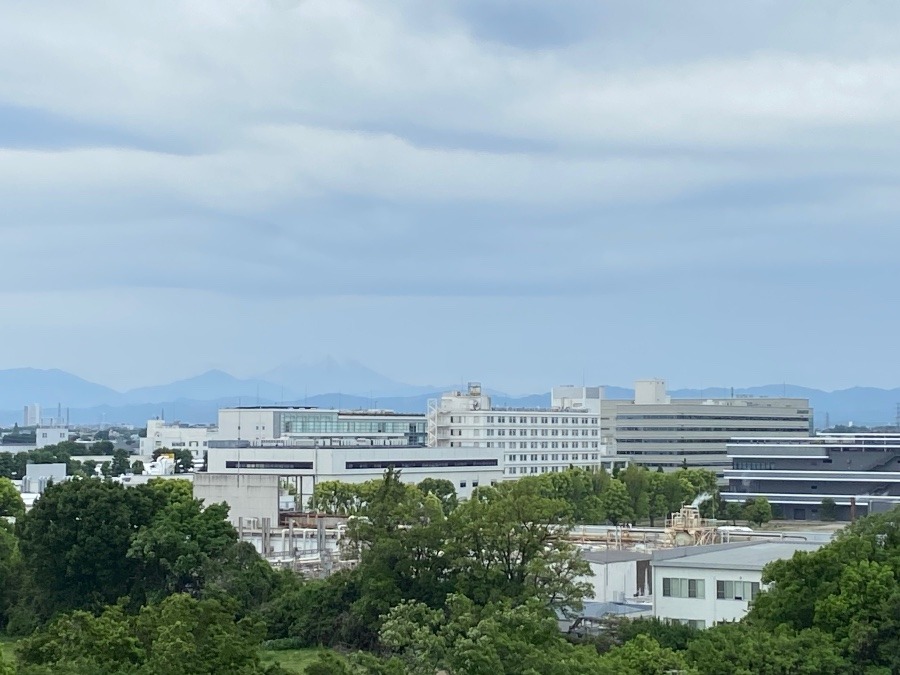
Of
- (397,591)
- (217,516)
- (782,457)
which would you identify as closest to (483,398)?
(782,457)

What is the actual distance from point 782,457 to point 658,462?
3345 cm

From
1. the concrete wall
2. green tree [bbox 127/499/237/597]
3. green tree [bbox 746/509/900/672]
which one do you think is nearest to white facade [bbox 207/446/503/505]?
the concrete wall

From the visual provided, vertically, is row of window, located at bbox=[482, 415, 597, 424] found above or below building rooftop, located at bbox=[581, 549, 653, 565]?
above

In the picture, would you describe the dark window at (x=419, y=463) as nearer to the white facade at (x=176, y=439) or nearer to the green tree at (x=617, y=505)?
the green tree at (x=617, y=505)

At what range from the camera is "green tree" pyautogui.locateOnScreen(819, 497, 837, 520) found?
96.4 meters

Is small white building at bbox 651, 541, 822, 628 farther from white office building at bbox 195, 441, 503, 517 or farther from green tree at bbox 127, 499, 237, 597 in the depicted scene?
white office building at bbox 195, 441, 503, 517

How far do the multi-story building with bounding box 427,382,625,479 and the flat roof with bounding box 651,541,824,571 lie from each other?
60.7 meters

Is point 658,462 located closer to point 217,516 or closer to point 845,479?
point 845,479

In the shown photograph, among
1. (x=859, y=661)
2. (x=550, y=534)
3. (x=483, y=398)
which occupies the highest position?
(x=483, y=398)

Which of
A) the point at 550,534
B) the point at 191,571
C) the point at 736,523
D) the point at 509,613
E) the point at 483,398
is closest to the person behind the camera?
the point at 509,613

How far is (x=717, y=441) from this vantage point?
134m

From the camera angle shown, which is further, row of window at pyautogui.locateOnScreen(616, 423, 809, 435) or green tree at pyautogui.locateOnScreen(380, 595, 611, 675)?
row of window at pyautogui.locateOnScreen(616, 423, 809, 435)

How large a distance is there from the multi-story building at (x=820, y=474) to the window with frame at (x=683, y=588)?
56.3 m

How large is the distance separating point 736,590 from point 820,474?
59305 millimetres
